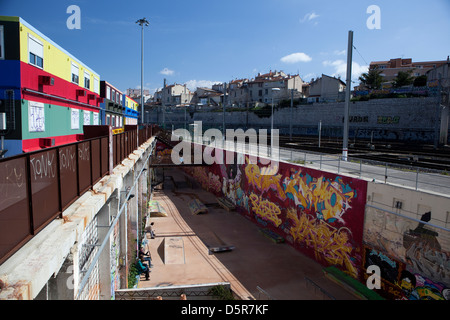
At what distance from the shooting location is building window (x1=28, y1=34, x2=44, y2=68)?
11.7m

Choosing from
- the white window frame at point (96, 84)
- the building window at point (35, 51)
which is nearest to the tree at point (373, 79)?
the white window frame at point (96, 84)

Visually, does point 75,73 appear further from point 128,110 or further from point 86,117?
point 128,110

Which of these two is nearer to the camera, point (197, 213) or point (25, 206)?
point (25, 206)

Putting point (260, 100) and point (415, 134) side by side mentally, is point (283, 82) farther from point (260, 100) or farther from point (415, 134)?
point (415, 134)

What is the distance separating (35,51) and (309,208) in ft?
46.8

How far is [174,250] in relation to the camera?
1728 centimetres

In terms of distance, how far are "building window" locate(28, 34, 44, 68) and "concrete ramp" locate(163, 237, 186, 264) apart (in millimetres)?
10682

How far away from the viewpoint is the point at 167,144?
38.0m

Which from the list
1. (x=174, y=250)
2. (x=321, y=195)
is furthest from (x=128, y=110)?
(x=321, y=195)

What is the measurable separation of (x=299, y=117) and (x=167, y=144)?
26272 mm

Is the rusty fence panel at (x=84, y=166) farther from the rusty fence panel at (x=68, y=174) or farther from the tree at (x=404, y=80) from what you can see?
the tree at (x=404, y=80)

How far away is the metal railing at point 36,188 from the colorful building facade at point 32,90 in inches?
249

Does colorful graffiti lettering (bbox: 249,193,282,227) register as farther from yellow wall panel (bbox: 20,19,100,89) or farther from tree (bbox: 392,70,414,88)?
tree (bbox: 392,70,414,88)

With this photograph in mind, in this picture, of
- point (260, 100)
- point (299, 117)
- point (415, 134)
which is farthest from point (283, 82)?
point (415, 134)
